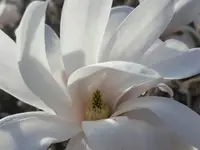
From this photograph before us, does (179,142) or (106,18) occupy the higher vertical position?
(106,18)

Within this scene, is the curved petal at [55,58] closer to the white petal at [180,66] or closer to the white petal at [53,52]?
the white petal at [53,52]

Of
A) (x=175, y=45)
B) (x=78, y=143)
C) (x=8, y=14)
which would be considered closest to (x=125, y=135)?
(x=78, y=143)

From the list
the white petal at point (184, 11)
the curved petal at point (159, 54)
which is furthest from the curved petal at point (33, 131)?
the white petal at point (184, 11)

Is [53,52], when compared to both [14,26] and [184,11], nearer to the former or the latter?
[184,11]

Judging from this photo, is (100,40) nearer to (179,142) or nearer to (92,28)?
(92,28)

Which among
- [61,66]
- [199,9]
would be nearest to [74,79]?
[61,66]

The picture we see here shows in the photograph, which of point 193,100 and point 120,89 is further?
point 193,100
